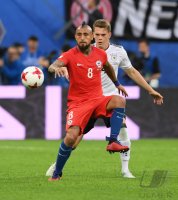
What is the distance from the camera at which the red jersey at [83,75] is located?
918cm

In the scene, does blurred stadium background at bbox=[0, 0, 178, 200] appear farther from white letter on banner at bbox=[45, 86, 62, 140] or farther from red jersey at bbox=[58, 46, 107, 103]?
red jersey at bbox=[58, 46, 107, 103]

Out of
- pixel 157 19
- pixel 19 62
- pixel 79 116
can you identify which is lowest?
pixel 19 62

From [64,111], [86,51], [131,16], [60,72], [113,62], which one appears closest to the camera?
[60,72]

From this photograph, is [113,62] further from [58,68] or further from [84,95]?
[58,68]

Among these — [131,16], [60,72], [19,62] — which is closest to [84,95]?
[60,72]

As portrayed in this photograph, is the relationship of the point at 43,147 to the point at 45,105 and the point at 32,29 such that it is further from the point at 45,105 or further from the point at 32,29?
the point at 32,29

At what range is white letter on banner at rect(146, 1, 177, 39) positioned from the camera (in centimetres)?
2002

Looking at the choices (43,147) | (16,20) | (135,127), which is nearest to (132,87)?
(135,127)

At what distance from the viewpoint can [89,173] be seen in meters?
10.3

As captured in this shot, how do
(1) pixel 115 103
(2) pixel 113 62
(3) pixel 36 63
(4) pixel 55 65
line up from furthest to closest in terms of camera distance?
(3) pixel 36 63, (2) pixel 113 62, (1) pixel 115 103, (4) pixel 55 65

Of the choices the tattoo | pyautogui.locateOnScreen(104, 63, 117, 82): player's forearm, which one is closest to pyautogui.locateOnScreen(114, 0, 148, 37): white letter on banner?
pyautogui.locateOnScreen(104, 63, 117, 82): player's forearm

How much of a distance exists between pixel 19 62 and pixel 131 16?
4043 millimetres

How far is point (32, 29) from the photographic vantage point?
19.4 meters

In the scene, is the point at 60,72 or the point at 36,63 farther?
the point at 36,63
